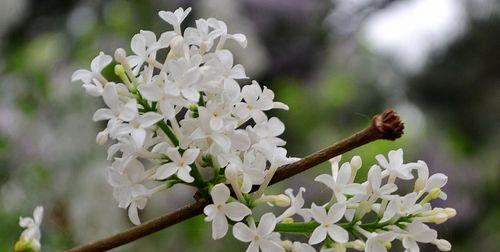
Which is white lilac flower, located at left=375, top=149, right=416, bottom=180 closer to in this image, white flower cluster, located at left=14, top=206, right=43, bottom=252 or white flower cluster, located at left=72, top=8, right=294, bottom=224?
white flower cluster, located at left=72, top=8, right=294, bottom=224

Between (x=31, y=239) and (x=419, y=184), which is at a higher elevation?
(x=419, y=184)

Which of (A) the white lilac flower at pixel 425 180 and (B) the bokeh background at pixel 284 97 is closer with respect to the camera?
(A) the white lilac flower at pixel 425 180

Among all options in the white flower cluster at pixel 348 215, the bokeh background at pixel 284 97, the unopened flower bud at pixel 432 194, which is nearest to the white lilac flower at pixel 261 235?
the white flower cluster at pixel 348 215

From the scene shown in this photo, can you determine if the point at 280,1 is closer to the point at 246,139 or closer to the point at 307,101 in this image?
the point at 307,101

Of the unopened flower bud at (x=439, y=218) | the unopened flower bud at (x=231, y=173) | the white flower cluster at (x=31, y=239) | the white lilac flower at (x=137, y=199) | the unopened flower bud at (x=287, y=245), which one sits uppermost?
the unopened flower bud at (x=439, y=218)

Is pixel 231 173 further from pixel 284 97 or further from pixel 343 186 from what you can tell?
pixel 284 97

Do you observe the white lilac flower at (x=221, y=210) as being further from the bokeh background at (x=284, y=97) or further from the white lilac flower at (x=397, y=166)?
the bokeh background at (x=284, y=97)

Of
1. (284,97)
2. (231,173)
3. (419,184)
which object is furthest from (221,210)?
(284,97)

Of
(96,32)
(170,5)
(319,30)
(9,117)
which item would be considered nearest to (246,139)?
(9,117)
